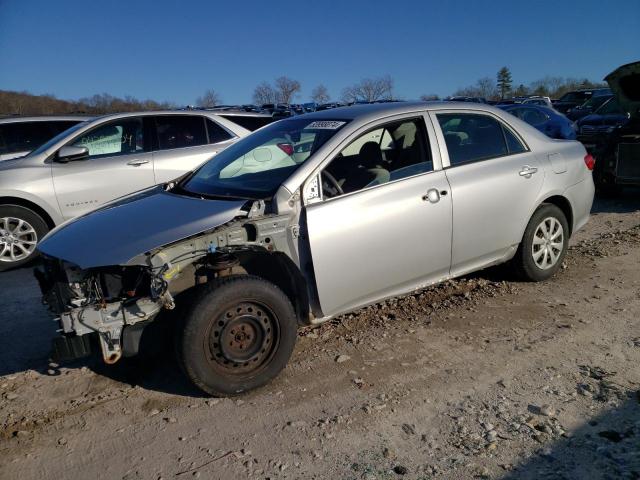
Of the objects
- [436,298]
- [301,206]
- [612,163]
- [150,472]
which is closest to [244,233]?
[301,206]

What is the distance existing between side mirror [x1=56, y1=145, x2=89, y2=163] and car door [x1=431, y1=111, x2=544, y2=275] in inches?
165

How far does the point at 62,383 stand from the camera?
11.7 feet

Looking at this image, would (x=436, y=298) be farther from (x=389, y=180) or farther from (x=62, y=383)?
(x=62, y=383)

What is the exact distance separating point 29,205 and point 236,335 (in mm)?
4381

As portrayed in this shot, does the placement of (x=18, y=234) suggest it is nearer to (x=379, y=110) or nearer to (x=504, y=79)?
(x=379, y=110)

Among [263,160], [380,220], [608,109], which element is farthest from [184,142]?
[608,109]

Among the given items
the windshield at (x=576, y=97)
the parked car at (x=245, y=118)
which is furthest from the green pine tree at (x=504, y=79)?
the parked car at (x=245, y=118)

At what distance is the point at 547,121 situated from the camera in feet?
43.6

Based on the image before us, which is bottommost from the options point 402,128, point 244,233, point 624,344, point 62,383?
point 624,344

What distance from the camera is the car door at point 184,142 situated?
687 centimetres

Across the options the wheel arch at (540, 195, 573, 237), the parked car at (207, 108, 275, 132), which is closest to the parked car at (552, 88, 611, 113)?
the parked car at (207, 108, 275, 132)

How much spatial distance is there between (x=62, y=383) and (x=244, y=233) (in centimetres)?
163

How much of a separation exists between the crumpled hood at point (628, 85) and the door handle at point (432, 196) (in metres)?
6.43

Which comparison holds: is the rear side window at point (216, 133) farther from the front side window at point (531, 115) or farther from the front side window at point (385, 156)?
the front side window at point (531, 115)
